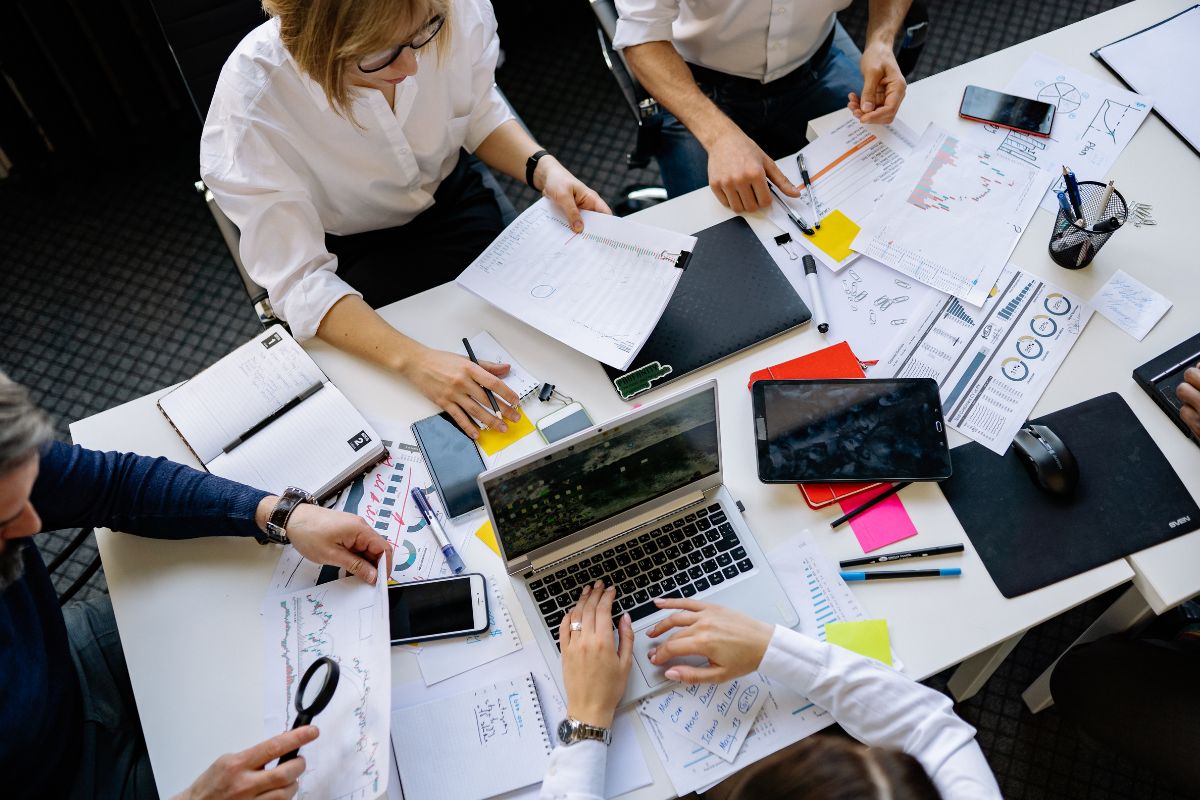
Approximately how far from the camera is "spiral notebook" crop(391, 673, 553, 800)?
114 centimetres

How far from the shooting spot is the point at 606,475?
1190 mm

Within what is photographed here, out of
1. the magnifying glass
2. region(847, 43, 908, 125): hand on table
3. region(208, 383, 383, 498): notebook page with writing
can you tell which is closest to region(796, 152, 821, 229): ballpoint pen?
region(847, 43, 908, 125): hand on table

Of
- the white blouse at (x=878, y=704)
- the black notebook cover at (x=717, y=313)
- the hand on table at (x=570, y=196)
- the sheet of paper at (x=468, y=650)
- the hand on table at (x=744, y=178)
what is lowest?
the white blouse at (x=878, y=704)

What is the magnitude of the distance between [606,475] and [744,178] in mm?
627

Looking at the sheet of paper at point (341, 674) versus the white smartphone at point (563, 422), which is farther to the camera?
the white smartphone at point (563, 422)

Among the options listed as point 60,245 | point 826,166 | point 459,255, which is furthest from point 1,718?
point 60,245

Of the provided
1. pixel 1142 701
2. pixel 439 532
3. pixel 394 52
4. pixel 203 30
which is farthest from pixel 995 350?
pixel 203 30

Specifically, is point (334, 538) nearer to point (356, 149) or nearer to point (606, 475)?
point (606, 475)

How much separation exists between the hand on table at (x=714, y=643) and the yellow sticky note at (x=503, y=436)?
0.36 m

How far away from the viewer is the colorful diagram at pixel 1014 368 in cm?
139

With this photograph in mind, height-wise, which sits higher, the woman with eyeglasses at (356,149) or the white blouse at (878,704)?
the woman with eyeglasses at (356,149)

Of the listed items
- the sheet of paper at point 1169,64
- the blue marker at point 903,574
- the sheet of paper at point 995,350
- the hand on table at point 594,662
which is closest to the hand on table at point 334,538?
the hand on table at point 594,662

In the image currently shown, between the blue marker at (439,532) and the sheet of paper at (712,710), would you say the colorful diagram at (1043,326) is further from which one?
the blue marker at (439,532)

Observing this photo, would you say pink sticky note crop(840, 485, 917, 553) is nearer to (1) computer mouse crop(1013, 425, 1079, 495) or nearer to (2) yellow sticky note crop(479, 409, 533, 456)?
(1) computer mouse crop(1013, 425, 1079, 495)
